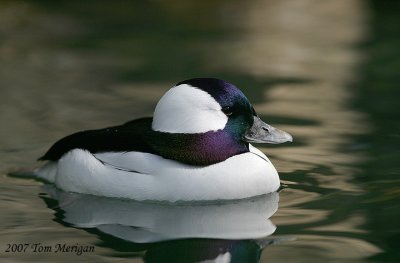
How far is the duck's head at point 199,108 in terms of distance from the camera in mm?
8594

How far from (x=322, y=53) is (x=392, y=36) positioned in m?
1.66

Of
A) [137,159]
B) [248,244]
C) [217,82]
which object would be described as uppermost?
[217,82]

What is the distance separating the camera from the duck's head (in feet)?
28.2

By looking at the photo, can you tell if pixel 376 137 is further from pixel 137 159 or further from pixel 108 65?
pixel 108 65

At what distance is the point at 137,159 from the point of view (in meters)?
8.75

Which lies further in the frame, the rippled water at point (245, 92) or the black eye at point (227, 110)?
the black eye at point (227, 110)

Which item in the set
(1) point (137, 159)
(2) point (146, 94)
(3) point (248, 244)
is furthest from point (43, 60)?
(3) point (248, 244)

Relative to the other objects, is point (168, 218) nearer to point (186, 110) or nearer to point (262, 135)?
point (186, 110)

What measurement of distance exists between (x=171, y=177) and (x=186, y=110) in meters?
0.57

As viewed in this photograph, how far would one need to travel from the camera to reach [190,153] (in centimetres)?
870

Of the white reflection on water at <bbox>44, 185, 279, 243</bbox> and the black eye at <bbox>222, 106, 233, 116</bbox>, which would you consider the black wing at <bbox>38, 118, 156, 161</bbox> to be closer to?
the white reflection on water at <bbox>44, 185, 279, 243</bbox>

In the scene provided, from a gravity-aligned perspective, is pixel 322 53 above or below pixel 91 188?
above

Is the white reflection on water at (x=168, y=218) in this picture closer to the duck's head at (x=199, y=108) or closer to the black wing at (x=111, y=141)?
the black wing at (x=111, y=141)

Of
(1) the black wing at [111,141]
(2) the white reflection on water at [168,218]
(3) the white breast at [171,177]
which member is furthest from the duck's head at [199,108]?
(2) the white reflection on water at [168,218]
